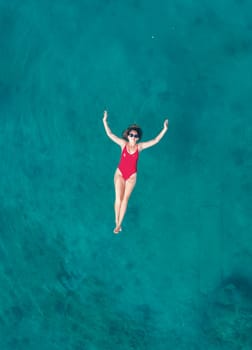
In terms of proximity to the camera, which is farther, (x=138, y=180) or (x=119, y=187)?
(x=138, y=180)

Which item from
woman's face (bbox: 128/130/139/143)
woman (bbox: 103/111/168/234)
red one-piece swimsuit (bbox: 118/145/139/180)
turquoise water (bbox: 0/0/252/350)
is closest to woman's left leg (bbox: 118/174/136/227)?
woman (bbox: 103/111/168/234)

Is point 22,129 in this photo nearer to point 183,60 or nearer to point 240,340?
point 183,60

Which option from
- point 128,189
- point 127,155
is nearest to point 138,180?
point 128,189

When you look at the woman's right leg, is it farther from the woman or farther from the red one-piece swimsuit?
the red one-piece swimsuit

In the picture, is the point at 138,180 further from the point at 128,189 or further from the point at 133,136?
the point at 133,136

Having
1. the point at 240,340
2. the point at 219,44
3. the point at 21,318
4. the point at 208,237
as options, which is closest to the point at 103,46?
the point at 219,44

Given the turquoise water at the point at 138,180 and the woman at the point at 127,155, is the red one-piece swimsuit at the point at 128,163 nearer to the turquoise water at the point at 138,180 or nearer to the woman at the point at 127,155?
the woman at the point at 127,155

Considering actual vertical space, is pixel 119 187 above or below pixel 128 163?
below
